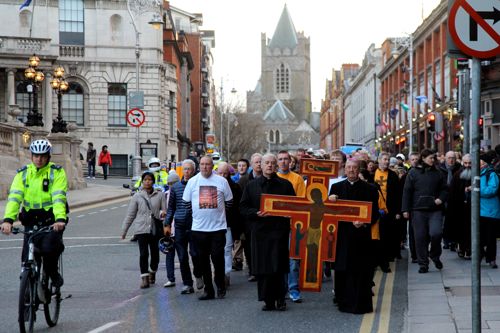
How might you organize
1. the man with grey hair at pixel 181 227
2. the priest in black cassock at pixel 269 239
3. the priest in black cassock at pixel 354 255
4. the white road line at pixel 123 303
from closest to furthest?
the priest in black cassock at pixel 354 255 < the priest in black cassock at pixel 269 239 < the white road line at pixel 123 303 < the man with grey hair at pixel 181 227

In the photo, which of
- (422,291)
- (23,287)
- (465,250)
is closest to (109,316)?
(23,287)

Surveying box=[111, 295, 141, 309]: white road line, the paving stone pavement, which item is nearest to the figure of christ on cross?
the paving stone pavement

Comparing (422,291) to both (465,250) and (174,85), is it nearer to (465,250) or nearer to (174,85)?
(465,250)

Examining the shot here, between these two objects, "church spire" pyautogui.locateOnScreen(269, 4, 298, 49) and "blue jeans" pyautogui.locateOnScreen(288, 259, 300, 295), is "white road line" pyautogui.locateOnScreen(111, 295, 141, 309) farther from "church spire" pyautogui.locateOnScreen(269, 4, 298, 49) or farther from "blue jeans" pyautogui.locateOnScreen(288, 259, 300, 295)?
"church spire" pyautogui.locateOnScreen(269, 4, 298, 49)

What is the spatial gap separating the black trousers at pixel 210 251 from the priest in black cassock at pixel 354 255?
1.63 meters

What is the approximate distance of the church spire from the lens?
587 feet

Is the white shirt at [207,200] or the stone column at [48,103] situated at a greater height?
the stone column at [48,103]

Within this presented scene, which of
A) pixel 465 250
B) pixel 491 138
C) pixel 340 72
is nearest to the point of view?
pixel 465 250

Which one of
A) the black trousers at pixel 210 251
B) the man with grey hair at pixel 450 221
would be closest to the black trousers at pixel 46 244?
the black trousers at pixel 210 251

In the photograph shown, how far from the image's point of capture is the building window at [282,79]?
587ft

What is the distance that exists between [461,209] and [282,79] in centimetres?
16807

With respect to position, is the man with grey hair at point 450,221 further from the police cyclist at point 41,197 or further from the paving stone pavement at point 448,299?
the police cyclist at point 41,197

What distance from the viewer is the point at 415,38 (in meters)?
62.3

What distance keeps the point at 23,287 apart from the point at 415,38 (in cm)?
5761
